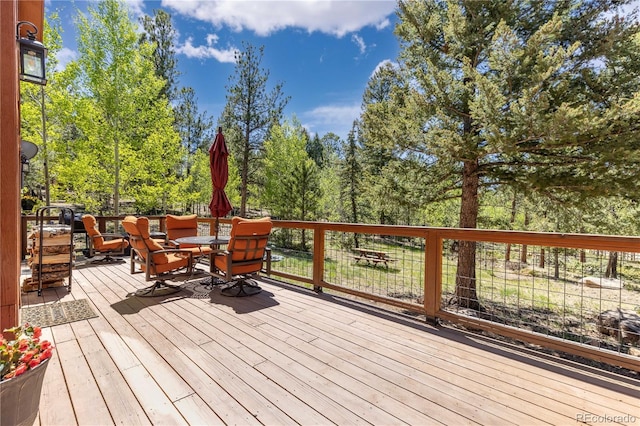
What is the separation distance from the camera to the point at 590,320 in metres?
6.02

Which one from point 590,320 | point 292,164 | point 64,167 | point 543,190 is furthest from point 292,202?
point 590,320

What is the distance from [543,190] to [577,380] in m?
5.13

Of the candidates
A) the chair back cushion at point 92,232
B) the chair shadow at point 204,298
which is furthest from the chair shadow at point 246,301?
the chair back cushion at point 92,232

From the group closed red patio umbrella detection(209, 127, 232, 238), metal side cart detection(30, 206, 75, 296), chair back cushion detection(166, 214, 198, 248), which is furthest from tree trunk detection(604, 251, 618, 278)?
metal side cart detection(30, 206, 75, 296)

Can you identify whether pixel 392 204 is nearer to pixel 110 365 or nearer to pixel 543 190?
pixel 543 190

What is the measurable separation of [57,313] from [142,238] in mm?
1178

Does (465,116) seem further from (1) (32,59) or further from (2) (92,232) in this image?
(2) (92,232)

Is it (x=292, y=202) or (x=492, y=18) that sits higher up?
(x=492, y=18)

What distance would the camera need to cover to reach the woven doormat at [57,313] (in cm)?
312

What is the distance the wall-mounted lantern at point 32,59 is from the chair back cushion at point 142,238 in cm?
172

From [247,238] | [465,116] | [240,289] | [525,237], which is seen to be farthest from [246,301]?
[465,116]

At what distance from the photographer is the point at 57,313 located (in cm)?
337

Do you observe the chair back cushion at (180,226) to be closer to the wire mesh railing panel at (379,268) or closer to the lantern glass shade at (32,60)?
the wire mesh railing panel at (379,268)

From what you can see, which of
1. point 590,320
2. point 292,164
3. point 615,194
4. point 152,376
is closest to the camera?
point 152,376
